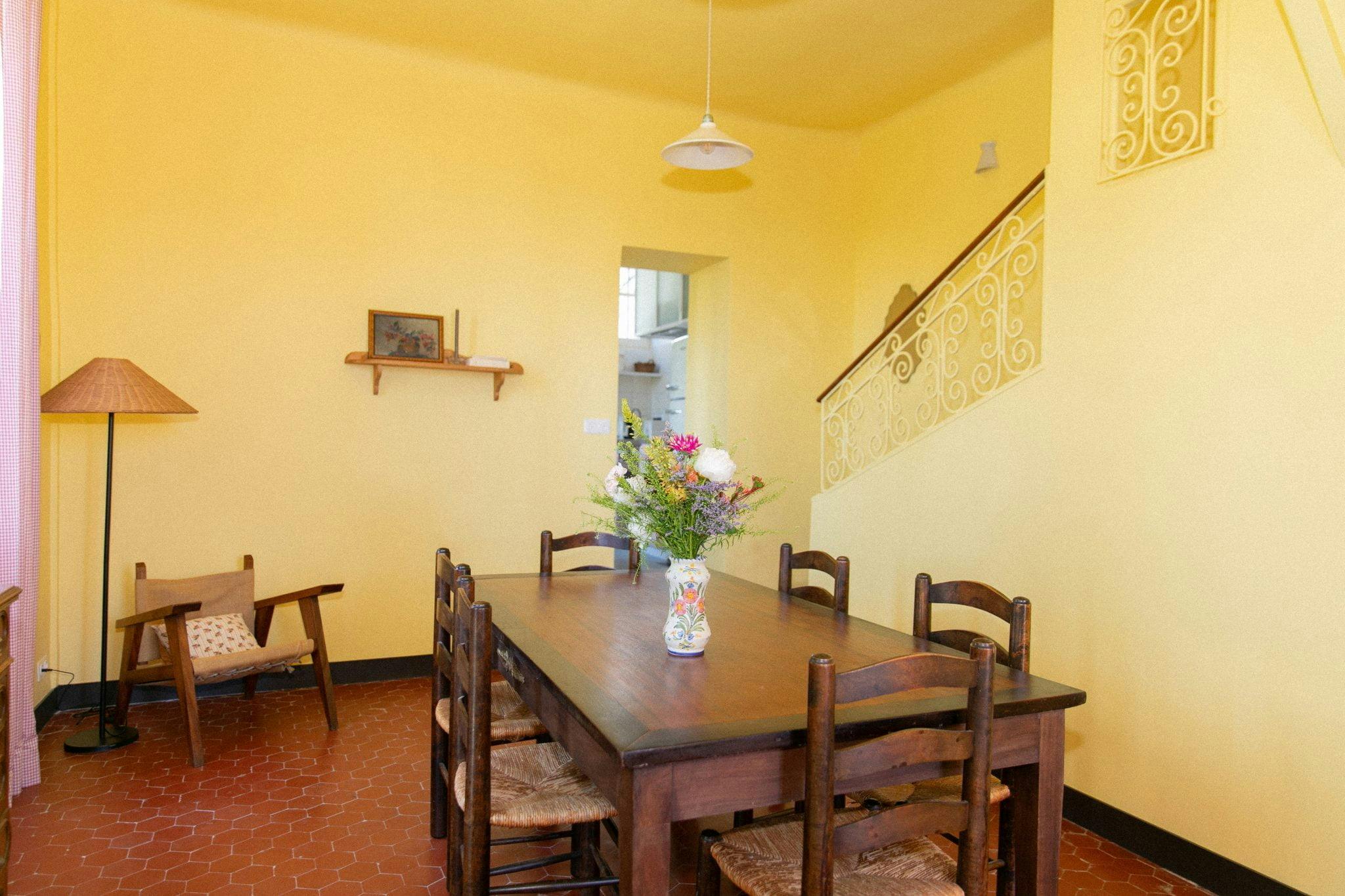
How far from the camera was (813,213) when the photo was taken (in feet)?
19.0

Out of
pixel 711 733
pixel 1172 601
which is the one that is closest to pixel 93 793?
pixel 711 733

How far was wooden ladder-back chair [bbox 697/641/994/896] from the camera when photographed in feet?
5.10

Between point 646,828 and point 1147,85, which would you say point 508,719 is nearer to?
point 646,828

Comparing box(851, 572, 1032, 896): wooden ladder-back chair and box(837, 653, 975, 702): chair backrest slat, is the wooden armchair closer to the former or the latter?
box(851, 572, 1032, 896): wooden ladder-back chair

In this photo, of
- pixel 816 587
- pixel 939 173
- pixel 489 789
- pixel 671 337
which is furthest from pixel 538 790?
pixel 671 337

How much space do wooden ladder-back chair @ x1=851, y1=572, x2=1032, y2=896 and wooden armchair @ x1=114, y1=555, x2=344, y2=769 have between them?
257 centimetres

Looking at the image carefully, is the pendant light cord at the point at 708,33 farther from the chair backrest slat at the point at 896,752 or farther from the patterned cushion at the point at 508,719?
the chair backrest slat at the point at 896,752

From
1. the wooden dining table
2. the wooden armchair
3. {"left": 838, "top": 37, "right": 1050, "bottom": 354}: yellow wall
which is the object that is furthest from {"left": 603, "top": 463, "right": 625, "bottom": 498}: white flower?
{"left": 838, "top": 37, "right": 1050, "bottom": 354}: yellow wall

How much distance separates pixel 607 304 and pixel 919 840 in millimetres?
3776

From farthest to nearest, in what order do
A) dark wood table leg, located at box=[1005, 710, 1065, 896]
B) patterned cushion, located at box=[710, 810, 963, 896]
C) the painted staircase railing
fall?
the painted staircase railing
dark wood table leg, located at box=[1005, 710, 1065, 896]
patterned cushion, located at box=[710, 810, 963, 896]

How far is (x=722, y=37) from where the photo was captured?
4.45m

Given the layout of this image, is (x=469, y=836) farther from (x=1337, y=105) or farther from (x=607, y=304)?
(x=607, y=304)

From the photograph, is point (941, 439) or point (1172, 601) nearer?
point (1172, 601)

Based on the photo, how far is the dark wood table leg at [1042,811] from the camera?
1.90 metres
